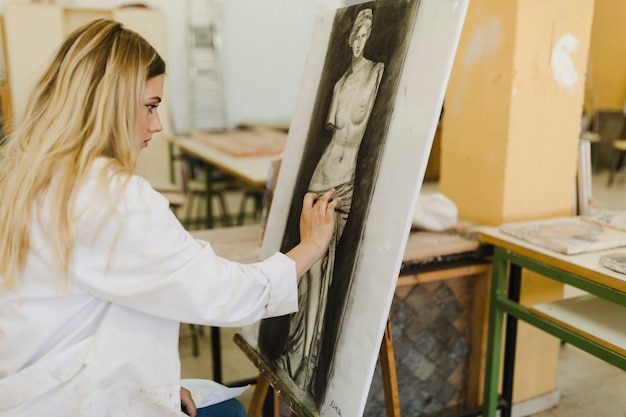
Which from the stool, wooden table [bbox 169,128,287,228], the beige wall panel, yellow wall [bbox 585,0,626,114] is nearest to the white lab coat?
wooden table [bbox 169,128,287,228]

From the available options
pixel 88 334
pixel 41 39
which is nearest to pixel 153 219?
pixel 88 334

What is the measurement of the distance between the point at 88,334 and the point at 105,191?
0.28 m

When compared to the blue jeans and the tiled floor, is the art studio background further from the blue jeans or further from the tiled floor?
the blue jeans

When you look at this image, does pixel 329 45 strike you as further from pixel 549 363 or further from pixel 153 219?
pixel 549 363

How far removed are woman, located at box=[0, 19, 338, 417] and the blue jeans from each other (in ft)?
0.99

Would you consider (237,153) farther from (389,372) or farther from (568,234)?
(389,372)

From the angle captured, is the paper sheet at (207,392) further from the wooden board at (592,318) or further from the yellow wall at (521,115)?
the yellow wall at (521,115)

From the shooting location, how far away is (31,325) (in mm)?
1062

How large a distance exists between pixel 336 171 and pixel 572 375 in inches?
73.6

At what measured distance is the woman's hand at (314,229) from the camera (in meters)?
1.25

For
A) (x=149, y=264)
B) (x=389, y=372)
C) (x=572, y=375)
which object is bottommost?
(x=572, y=375)

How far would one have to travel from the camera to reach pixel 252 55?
6.91 metres

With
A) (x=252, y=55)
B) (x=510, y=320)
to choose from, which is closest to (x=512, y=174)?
(x=510, y=320)
